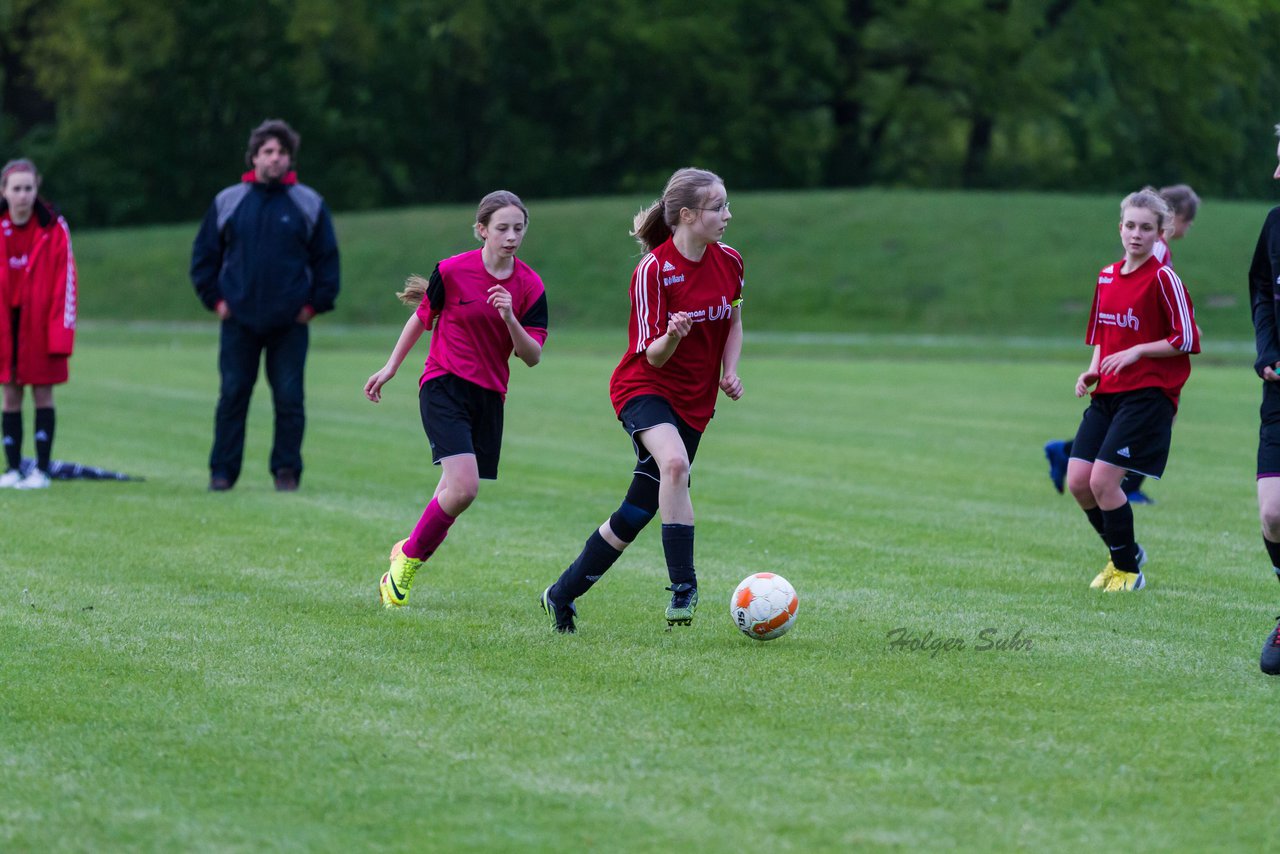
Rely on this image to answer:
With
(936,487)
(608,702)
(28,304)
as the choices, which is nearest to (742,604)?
(608,702)

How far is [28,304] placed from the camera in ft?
36.1

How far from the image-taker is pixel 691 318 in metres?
6.45

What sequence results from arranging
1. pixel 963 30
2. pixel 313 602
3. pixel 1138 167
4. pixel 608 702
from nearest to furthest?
pixel 608 702 → pixel 313 602 → pixel 963 30 → pixel 1138 167

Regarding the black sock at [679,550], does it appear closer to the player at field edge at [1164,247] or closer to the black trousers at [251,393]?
the player at field edge at [1164,247]

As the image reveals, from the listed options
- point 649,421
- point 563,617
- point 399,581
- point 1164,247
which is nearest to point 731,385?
point 649,421

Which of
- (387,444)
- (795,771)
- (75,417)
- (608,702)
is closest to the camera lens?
(795,771)

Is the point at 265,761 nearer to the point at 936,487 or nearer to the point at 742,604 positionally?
the point at 742,604

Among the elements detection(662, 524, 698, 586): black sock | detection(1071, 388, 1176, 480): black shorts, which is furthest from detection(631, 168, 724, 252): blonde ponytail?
detection(1071, 388, 1176, 480): black shorts

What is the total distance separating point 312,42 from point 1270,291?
45.5 meters

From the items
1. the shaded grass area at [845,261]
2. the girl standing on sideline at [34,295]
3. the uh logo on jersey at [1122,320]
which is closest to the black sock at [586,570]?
the uh logo on jersey at [1122,320]

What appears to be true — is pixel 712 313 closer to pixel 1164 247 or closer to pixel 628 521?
pixel 628 521

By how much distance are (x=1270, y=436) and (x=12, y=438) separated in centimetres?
855

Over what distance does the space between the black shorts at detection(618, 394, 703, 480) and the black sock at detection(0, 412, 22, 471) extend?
6.31 metres

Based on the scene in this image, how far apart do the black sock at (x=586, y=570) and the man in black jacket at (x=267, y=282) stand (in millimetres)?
4925
